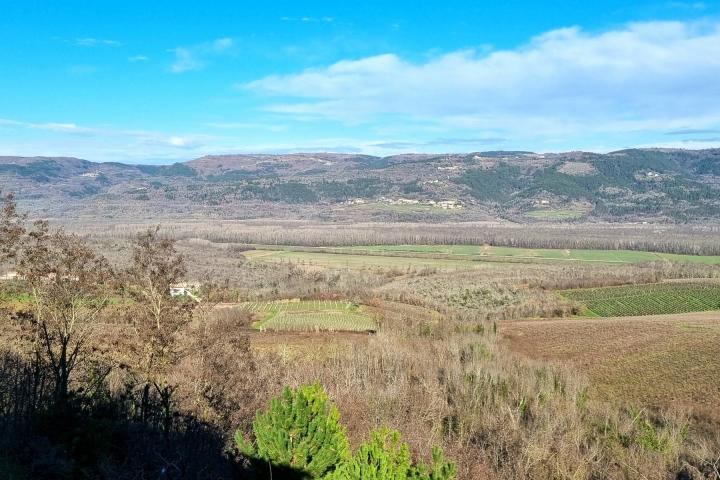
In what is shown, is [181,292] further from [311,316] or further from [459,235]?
[459,235]

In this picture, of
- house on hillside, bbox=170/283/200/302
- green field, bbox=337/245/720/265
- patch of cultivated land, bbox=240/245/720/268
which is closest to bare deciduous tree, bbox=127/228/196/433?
house on hillside, bbox=170/283/200/302

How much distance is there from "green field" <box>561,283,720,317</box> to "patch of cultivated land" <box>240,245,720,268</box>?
31.2 m

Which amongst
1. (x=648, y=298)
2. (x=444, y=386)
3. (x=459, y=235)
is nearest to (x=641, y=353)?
(x=444, y=386)

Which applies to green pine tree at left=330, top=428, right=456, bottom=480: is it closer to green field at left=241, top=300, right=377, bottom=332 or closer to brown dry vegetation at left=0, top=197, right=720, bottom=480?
brown dry vegetation at left=0, top=197, right=720, bottom=480

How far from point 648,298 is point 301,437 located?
73895mm

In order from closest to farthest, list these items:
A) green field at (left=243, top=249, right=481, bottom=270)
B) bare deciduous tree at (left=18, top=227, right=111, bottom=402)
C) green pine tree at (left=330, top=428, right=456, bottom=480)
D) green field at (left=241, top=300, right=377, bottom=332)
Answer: green pine tree at (left=330, top=428, right=456, bottom=480) < bare deciduous tree at (left=18, top=227, right=111, bottom=402) < green field at (left=241, top=300, right=377, bottom=332) < green field at (left=243, top=249, right=481, bottom=270)

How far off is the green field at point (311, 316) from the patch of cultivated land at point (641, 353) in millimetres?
16730

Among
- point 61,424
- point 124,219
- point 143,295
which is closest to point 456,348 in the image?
point 143,295

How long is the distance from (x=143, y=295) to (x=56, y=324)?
3125mm

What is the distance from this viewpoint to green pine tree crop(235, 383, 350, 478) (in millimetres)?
11102

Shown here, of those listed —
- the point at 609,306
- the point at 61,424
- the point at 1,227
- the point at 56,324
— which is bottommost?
the point at 609,306

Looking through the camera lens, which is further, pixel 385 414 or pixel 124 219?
pixel 124 219

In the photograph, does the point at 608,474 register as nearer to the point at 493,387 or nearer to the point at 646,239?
the point at 493,387

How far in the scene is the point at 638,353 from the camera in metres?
41.7
